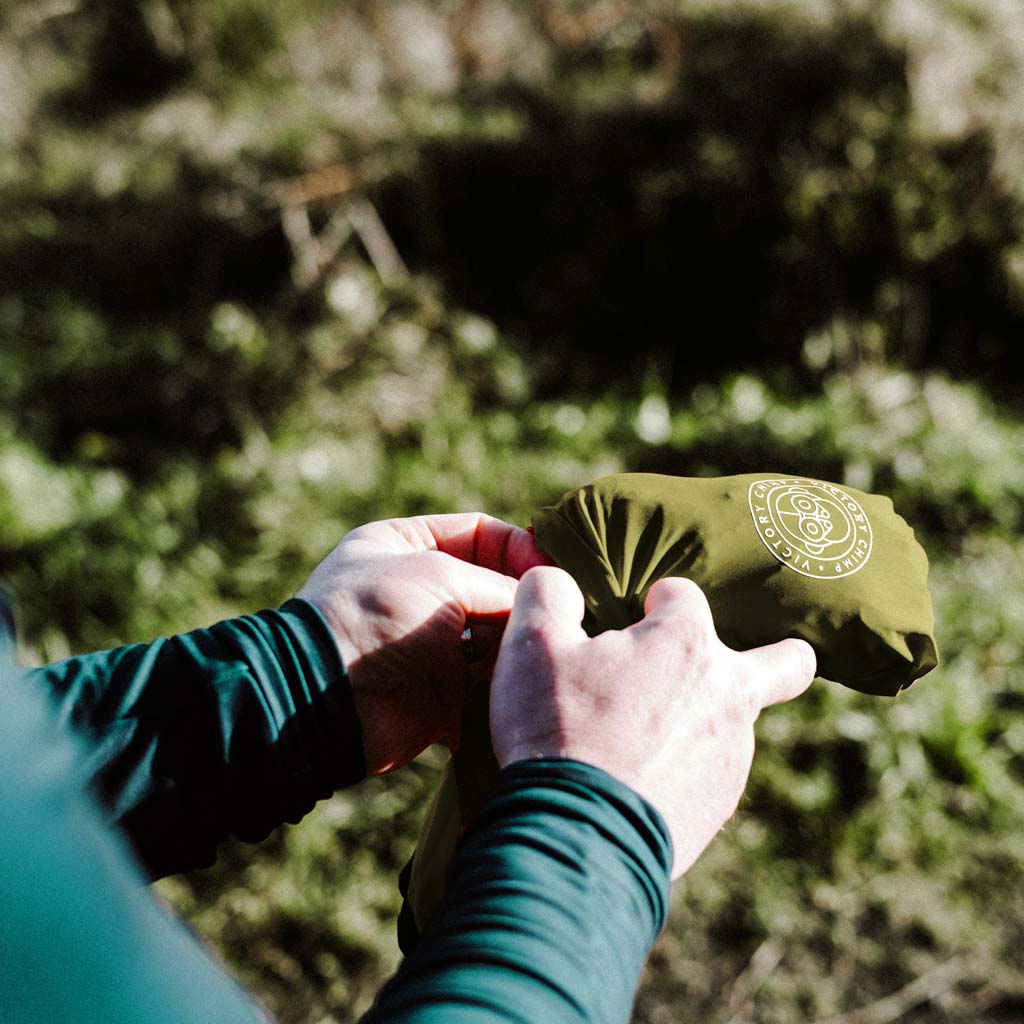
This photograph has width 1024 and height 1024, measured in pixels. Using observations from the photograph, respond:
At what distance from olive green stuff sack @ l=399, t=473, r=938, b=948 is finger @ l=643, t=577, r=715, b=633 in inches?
5.3

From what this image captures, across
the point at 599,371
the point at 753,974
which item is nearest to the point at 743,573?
the point at 753,974

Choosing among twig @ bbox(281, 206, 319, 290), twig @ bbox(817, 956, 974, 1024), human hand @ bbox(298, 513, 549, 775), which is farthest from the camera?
twig @ bbox(281, 206, 319, 290)

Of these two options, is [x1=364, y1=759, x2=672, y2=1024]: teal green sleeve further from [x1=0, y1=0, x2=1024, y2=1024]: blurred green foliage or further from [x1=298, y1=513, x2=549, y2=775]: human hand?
[x1=0, y1=0, x2=1024, y2=1024]: blurred green foliage

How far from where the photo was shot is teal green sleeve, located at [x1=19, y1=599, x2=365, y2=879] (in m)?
1.26

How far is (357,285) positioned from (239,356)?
0.70 m

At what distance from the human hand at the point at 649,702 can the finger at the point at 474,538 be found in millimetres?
456

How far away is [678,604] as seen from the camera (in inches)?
46.6

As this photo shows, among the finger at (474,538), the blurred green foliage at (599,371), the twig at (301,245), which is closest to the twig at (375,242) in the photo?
the blurred green foliage at (599,371)

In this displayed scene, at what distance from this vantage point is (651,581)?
1413 mm

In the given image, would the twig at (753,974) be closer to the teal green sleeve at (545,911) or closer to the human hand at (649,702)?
the human hand at (649,702)

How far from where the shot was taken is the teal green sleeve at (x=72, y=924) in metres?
0.53

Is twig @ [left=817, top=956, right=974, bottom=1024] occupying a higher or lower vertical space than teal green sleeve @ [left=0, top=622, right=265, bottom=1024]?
lower

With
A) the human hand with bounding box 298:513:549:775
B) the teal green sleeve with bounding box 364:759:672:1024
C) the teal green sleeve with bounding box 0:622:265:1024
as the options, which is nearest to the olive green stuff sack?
the human hand with bounding box 298:513:549:775

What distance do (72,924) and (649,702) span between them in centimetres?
67
